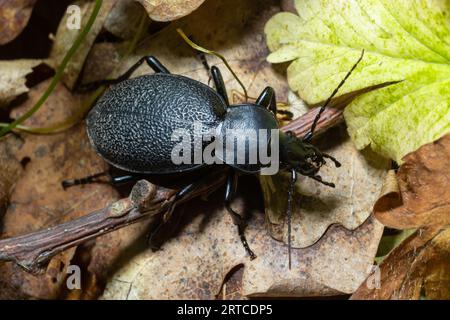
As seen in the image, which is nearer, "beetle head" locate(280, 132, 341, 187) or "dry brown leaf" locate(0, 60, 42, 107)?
"beetle head" locate(280, 132, 341, 187)

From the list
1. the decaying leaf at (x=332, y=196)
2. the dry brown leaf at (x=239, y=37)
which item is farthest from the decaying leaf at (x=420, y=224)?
the dry brown leaf at (x=239, y=37)

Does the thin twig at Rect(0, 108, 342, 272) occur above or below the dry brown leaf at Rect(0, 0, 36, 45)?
below

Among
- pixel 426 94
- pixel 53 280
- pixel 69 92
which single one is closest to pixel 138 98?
pixel 69 92

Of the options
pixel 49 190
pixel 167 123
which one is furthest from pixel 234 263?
pixel 49 190

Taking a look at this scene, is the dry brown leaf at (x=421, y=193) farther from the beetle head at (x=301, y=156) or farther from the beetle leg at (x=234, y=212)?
the beetle leg at (x=234, y=212)

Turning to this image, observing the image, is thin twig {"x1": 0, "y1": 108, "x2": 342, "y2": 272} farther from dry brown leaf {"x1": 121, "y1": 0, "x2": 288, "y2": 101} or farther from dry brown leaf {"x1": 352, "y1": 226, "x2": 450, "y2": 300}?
dry brown leaf {"x1": 352, "y1": 226, "x2": 450, "y2": 300}

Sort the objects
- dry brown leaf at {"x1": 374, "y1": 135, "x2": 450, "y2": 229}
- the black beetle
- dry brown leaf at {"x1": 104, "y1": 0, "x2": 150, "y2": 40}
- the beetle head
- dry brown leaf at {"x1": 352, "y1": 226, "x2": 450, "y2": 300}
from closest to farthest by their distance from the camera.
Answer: dry brown leaf at {"x1": 374, "y1": 135, "x2": 450, "y2": 229}, dry brown leaf at {"x1": 352, "y1": 226, "x2": 450, "y2": 300}, the beetle head, the black beetle, dry brown leaf at {"x1": 104, "y1": 0, "x2": 150, "y2": 40}

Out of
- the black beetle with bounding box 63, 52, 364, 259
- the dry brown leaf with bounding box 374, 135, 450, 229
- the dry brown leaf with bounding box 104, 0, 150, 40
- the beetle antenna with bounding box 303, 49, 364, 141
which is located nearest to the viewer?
the dry brown leaf with bounding box 374, 135, 450, 229

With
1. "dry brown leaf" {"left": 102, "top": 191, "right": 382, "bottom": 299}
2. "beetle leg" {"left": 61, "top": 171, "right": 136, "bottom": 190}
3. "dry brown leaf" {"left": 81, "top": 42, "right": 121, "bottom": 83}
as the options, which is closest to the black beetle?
"dry brown leaf" {"left": 102, "top": 191, "right": 382, "bottom": 299}
